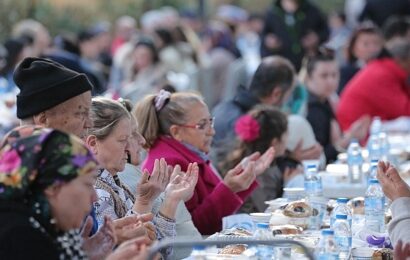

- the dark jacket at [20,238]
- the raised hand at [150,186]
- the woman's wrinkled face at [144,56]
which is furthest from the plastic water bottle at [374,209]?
the woman's wrinkled face at [144,56]

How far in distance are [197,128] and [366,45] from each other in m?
6.56

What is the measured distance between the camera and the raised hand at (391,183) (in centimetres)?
478

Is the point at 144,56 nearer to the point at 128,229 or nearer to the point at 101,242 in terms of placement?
the point at 128,229

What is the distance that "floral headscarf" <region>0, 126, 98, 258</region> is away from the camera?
11.0ft

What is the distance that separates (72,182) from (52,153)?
0.41 feet

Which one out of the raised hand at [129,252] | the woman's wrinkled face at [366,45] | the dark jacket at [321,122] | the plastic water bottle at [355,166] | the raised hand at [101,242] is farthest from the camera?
the woman's wrinkled face at [366,45]

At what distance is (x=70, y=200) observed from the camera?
11.3ft

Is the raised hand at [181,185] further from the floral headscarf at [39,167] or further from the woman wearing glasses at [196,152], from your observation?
the floral headscarf at [39,167]

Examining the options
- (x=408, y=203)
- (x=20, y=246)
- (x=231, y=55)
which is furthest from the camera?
(x=231, y=55)

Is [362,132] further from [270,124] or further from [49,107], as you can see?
[49,107]

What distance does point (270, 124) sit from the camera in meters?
7.13

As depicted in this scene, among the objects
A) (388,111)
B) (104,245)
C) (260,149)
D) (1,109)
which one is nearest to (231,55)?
(388,111)

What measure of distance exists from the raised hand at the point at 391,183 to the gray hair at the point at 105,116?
126 centimetres

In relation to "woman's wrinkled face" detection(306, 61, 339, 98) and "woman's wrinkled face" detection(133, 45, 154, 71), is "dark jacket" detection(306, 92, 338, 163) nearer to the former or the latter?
"woman's wrinkled face" detection(306, 61, 339, 98)
